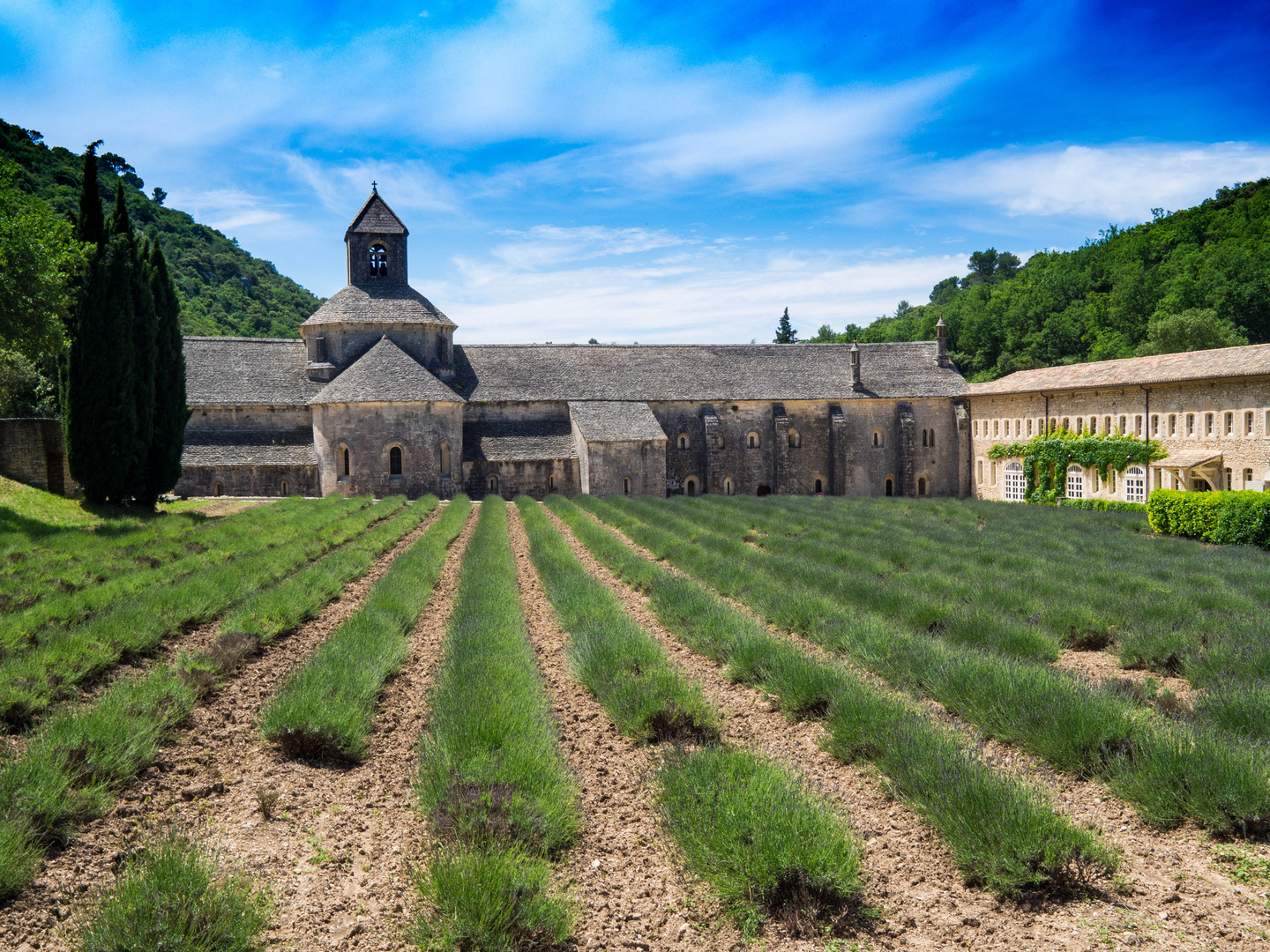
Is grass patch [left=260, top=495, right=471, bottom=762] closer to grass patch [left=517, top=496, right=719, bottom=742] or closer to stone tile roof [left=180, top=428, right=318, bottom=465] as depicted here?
grass patch [left=517, top=496, right=719, bottom=742]

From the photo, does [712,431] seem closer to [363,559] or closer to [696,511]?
[696,511]

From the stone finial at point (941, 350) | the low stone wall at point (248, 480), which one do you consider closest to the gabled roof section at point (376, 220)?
the low stone wall at point (248, 480)

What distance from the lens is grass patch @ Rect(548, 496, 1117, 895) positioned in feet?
14.7

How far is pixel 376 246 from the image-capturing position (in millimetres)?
41531

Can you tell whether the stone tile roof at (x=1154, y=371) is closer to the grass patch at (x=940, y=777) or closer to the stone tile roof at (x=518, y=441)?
the stone tile roof at (x=518, y=441)

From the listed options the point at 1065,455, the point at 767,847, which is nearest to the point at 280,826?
the point at 767,847

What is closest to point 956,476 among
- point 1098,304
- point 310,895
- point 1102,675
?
point 1098,304

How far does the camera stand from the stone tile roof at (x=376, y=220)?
41.0 m

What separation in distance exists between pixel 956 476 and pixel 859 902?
42629 mm

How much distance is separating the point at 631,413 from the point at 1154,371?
22.0m

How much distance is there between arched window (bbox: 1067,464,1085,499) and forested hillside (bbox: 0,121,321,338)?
57120 mm

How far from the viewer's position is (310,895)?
4.46 m

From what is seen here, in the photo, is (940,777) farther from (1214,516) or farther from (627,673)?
(1214,516)

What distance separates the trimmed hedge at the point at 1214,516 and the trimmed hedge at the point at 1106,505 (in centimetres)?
576
